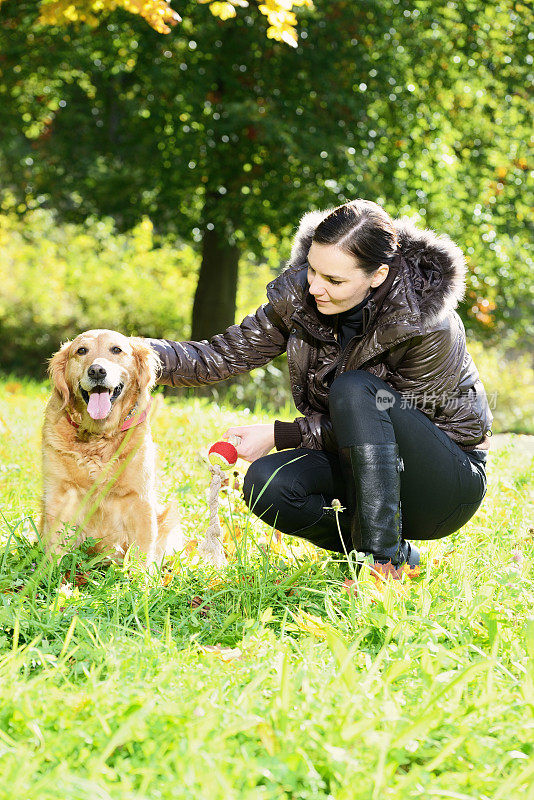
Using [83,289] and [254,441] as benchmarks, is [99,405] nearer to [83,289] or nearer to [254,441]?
[254,441]

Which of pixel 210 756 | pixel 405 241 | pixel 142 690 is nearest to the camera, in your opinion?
pixel 210 756

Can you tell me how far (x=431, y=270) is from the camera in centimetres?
274

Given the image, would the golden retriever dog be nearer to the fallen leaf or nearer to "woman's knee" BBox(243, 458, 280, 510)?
"woman's knee" BBox(243, 458, 280, 510)

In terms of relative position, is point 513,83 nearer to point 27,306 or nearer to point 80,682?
point 27,306

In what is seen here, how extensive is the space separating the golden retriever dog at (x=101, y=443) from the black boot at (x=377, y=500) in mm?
842

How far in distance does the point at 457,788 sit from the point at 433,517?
1.41 meters

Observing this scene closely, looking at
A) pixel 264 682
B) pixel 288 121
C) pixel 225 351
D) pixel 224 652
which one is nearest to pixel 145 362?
pixel 225 351

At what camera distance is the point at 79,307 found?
11984 millimetres

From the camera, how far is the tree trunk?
357 inches

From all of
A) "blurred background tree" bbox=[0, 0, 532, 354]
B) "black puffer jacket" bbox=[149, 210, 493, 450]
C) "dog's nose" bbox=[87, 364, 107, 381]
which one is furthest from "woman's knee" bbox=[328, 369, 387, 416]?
"blurred background tree" bbox=[0, 0, 532, 354]

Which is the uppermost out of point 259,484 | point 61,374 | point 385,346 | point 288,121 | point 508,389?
point 288,121

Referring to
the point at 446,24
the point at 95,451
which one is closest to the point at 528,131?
the point at 446,24

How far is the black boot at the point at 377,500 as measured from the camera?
2.49 meters

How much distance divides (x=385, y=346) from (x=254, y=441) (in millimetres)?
732
